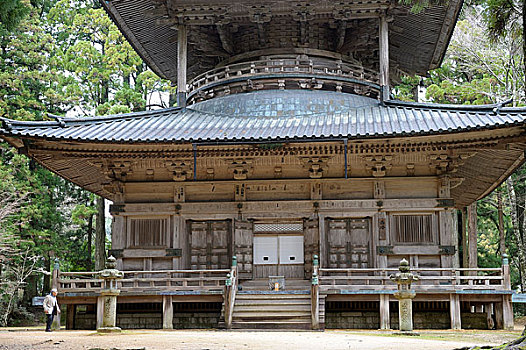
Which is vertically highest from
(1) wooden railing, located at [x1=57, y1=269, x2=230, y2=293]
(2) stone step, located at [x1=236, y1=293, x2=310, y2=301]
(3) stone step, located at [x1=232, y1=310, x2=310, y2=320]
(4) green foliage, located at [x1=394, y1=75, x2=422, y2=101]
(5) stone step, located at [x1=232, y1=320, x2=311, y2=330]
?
(4) green foliage, located at [x1=394, y1=75, x2=422, y2=101]

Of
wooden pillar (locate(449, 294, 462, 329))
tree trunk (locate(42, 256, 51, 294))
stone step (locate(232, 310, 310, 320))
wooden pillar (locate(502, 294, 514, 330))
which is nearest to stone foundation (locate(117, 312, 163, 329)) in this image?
stone step (locate(232, 310, 310, 320))

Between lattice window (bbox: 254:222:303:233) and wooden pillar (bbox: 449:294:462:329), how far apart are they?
211 inches

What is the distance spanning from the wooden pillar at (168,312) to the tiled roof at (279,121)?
474 centimetres

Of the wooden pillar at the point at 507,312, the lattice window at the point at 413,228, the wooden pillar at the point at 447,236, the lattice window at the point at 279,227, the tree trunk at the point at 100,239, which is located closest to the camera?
the wooden pillar at the point at 507,312

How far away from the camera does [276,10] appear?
75.5 ft

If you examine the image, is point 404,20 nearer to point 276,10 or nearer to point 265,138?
point 276,10

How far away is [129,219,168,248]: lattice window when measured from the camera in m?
21.6

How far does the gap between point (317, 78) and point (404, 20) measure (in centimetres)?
422

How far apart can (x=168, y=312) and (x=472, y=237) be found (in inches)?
803

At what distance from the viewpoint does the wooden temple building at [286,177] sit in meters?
19.2

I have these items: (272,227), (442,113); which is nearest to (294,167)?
(272,227)

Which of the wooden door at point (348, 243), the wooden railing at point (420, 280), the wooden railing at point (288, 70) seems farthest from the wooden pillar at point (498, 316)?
the wooden railing at point (288, 70)

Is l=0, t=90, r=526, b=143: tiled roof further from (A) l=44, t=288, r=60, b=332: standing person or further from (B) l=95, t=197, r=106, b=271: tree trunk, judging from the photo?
(B) l=95, t=197, r=106, b=271: tree trunk

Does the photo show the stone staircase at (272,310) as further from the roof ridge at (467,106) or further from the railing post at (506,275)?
the roof ridge at (467,106)
